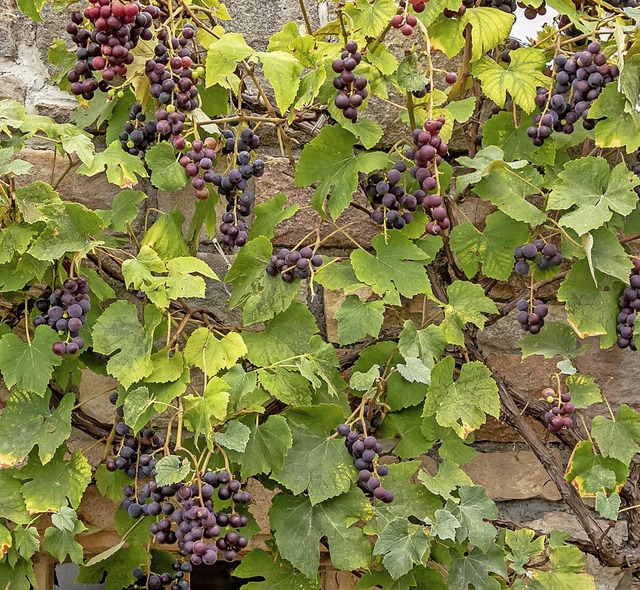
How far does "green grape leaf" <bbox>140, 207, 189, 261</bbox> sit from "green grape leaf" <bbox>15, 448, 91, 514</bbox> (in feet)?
1.30

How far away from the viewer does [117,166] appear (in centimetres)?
159

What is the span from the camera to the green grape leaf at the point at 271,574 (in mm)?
1552

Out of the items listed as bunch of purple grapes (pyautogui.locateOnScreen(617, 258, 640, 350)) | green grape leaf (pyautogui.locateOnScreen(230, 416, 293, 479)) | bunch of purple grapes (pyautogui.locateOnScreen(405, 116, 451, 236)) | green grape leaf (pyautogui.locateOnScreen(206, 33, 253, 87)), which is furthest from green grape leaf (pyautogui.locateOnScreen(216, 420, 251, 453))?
bunch of purple grapes (pyautogui.locateOnScreen(617, 258, 640, 350))

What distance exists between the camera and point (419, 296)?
181cm

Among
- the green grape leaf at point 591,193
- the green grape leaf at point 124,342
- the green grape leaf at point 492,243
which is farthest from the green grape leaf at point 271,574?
the green grape leaf at point 591,193

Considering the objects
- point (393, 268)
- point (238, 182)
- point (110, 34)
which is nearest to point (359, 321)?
point (393, 268)

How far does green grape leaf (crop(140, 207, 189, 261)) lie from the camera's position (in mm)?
1647

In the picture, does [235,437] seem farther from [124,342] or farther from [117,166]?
[117,166]

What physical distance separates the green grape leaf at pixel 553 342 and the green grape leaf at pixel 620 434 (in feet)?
0.45

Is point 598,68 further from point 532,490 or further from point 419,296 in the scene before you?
point 532,490

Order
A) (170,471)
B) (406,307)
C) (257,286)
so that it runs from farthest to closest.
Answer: (406,307)
(257,286)
(170,471)

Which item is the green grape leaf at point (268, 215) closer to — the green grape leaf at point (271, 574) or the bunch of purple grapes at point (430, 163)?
the bunch of purple grapes at point (430, 163)

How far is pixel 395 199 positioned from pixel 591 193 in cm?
34

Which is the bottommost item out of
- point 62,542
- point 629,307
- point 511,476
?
point 511,476
